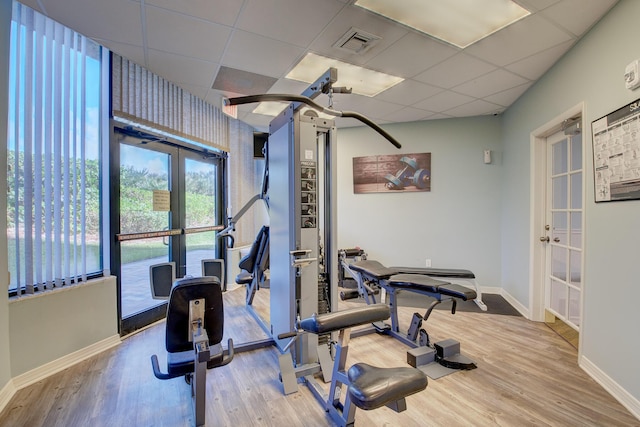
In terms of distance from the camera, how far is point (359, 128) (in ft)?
15.9

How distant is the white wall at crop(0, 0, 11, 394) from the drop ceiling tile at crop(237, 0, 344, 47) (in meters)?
1.50

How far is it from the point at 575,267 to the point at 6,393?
14.9ft

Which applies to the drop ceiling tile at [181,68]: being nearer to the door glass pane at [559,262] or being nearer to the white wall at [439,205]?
the white wall at [439,205]

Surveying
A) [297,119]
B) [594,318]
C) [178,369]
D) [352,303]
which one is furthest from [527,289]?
[178,369]

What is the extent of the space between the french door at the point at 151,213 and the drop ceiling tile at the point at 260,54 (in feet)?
4.20

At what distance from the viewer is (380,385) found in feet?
3.47

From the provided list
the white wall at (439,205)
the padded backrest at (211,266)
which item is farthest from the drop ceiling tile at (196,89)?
A: the white wall at (439,205)

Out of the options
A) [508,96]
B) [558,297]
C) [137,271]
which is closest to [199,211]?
[137,271]

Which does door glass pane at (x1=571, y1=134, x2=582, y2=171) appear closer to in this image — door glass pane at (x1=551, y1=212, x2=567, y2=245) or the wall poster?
door glass pane at (x1=551, y1=212, x2=567, y2=245)

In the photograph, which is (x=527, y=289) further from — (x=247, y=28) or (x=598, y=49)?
(x=247, y=28)

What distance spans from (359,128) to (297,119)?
3.05m

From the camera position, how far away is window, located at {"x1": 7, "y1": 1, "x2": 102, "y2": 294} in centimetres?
202

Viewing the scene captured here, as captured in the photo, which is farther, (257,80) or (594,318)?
(257,80)

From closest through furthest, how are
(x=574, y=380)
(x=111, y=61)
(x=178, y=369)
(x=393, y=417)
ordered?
(x=178, y=369) → (x=393, y=417) → (x=574, y=380) → (x=111, y=61)
